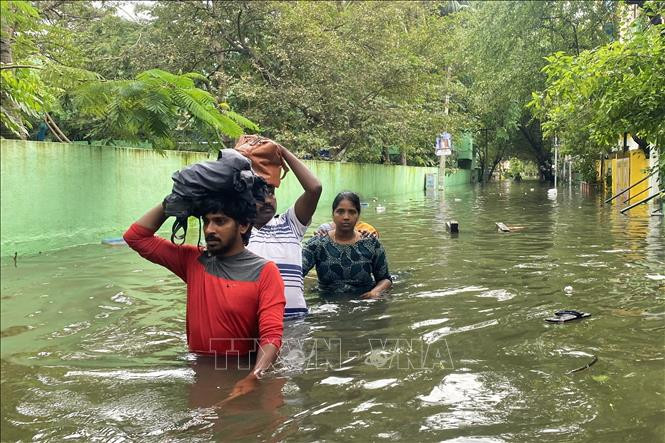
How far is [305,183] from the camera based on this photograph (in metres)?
4.32

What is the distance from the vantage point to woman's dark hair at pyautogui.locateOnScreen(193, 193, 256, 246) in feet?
10.8

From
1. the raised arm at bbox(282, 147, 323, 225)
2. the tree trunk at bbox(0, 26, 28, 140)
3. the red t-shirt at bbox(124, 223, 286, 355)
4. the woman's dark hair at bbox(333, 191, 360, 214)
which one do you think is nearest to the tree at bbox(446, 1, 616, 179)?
the woman's dark hair at bbox(333, 191, 360, 214)

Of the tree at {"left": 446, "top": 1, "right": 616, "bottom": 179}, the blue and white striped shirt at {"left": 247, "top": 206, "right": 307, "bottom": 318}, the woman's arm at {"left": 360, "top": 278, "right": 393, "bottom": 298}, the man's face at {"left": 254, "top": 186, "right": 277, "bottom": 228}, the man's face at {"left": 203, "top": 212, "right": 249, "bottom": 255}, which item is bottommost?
the woman's arm at {"left": 360, "top": 278, "right": 393, "bottom": 298}

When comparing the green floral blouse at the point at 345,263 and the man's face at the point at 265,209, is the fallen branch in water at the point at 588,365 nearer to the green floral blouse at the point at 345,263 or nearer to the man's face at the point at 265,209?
the man's face at the point at 265,209

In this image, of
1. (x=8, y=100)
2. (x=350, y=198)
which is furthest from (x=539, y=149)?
(x=8, y=100)

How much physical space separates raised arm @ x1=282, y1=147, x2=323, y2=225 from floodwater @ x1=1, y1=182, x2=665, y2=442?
1058 millimetres

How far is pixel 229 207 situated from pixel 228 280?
17.1 inches

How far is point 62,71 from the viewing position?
6852mm

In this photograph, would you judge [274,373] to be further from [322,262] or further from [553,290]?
[553,290]

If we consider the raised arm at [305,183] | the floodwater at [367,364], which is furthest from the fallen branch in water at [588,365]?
the raised arm at [305,183]

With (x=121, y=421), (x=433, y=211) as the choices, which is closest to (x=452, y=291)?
(x=121, y=421)

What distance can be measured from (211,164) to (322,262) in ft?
11.0

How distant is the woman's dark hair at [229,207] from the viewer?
330 cm

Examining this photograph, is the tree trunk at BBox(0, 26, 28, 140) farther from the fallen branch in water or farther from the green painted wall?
the fallen branch in water
